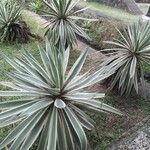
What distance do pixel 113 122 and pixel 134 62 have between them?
3.59 feet

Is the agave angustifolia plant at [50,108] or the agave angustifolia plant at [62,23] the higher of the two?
the agave angustifolia plant at [62,23]

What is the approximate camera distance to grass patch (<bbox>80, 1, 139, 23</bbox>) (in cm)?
1173

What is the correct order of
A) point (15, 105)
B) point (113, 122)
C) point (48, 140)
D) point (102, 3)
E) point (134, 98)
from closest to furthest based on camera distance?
point (48, 140), point (15, 105), point (113, 122), point (134, 98), point (102, 3)

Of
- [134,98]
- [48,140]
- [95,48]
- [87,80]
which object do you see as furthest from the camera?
[95,48]

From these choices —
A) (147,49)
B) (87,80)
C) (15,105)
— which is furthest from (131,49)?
(15,105)

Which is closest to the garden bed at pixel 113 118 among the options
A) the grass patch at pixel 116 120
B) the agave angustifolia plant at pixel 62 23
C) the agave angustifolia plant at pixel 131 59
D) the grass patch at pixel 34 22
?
the grass patch at pixel 116 120

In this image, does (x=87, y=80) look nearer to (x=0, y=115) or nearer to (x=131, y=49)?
(x=0, y=115)

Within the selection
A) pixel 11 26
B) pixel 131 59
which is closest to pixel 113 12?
pixel 11 26

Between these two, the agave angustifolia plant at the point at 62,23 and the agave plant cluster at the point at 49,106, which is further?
the agave angustifolia plant at the point at 62,23

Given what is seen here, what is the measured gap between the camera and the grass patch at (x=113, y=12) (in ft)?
38.5

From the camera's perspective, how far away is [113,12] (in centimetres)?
1264

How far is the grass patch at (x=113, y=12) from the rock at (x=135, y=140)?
5.59 meters

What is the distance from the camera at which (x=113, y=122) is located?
6477mm

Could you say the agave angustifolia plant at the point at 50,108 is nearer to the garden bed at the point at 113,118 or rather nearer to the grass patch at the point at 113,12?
the garden bed at the point at 113,118
